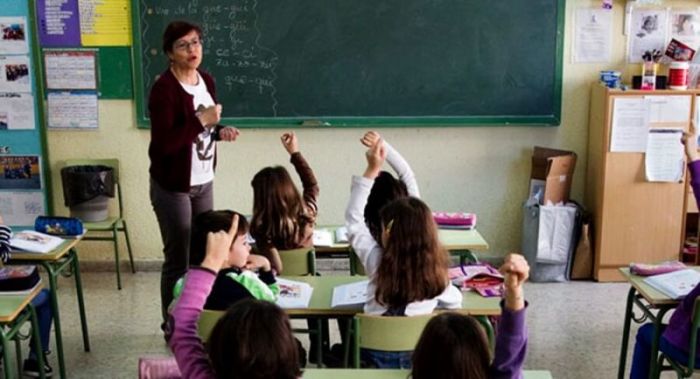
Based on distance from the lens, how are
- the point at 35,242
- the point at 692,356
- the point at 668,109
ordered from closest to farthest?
the point at 692,356, the point at 35,242, the point at 668,109

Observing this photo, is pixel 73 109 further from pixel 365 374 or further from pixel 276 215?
pixel 365 374

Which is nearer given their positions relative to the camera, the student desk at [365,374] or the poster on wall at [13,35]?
the student desk at [365,374]

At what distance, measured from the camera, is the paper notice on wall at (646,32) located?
17.1 ft

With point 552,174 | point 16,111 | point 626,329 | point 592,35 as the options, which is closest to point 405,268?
point 626,329

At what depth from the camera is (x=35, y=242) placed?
3717mm

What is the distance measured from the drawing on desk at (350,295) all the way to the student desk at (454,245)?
653 millimetres

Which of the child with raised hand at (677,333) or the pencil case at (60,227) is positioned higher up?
the pencil case at (60,227)

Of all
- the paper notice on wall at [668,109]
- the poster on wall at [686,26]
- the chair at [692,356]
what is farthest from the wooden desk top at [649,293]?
the poster on wall at [686,26]

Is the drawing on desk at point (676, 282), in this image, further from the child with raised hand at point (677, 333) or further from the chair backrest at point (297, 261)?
the chair backrest at point (297, 261)

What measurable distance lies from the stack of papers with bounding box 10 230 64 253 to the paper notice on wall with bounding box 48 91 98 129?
173cm

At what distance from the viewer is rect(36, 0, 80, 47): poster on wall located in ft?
17.3

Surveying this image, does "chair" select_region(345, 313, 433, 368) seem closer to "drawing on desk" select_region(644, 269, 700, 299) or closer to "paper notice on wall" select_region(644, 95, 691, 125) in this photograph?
"drawing on desk" select_region(644, 269, 700, 299)

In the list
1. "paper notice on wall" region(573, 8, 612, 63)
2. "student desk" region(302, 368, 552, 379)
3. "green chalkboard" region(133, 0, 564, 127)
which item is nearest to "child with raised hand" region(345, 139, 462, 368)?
"student desk" region(302, 368, 552, 379)

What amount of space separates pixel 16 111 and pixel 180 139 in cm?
213
